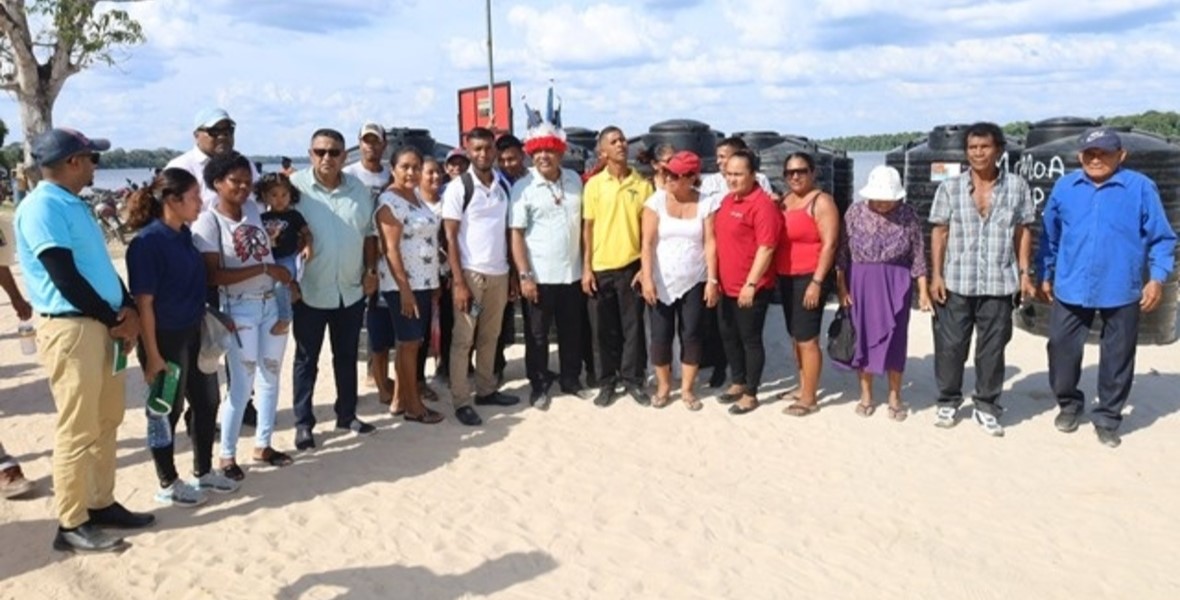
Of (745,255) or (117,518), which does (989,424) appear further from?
(117,518)

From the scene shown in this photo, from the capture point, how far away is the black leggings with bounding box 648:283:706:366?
17.8ft

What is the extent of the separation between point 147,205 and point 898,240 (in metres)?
3.94

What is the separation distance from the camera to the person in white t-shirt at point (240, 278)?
404cm

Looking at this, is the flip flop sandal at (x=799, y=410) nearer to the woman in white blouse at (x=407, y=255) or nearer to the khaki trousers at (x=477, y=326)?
the khaki trousers at (x=477, y=326)

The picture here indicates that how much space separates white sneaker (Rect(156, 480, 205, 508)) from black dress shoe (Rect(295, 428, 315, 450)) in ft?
2.57

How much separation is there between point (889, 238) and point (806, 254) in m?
0.48

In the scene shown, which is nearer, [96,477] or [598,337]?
[96,477]

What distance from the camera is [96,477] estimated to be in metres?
3.77

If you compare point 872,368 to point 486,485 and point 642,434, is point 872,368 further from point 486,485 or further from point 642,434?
point 486,485

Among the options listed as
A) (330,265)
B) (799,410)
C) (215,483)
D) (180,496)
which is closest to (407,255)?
(330,265)

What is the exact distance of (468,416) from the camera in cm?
536

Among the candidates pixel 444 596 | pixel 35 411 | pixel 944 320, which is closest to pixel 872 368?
pixel 944 320

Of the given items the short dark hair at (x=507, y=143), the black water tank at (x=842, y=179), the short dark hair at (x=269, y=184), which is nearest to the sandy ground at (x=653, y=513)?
the short dark hair at (x=269, y=184)

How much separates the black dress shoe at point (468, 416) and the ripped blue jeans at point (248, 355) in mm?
1269
